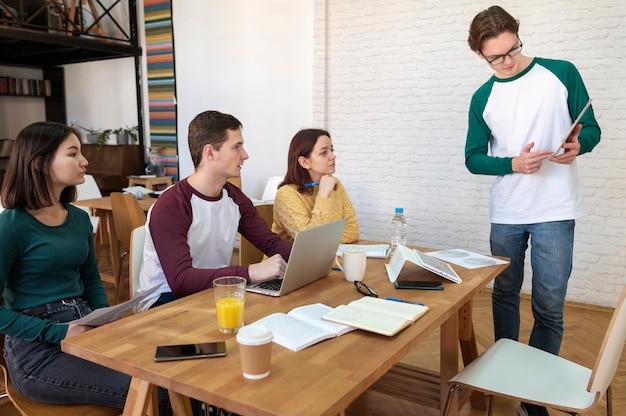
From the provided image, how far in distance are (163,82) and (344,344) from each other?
18.2ft

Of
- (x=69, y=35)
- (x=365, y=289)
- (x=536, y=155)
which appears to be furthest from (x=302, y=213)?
(x=69, y=35)

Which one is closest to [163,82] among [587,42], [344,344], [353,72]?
[353,72]

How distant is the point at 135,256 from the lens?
2.01 meters

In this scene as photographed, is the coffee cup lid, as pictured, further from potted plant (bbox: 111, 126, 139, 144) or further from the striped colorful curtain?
potted plant (bbox: 111, 126, 139, 144)

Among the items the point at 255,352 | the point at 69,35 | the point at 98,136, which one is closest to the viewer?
the point at 255,352

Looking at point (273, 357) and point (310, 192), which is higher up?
point (310, 192)

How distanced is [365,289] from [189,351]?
0.63 meters

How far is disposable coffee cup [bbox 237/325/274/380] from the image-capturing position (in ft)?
3.16

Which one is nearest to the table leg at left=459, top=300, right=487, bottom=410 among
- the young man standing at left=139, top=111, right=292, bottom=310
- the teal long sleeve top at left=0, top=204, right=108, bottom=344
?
the young man standing at left=139, top=111, right=292, bottom=310

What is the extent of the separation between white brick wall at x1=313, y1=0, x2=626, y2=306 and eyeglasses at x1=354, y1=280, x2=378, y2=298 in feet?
8.49

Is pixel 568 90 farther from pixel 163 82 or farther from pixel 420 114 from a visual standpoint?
pixel 163 82

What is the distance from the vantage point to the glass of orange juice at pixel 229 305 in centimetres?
122

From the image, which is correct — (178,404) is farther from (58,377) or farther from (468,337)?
(468,337)

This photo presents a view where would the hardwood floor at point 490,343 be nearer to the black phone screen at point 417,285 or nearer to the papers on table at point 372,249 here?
the papers on table at point 372,249
